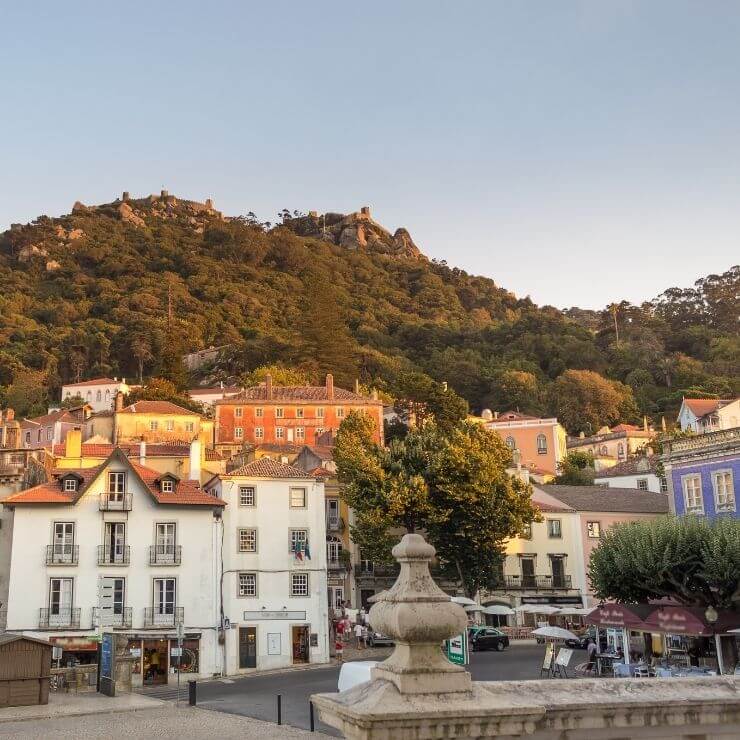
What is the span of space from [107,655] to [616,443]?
242 feet

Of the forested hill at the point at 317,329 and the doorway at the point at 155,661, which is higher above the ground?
the forested hill at the point at 317,329

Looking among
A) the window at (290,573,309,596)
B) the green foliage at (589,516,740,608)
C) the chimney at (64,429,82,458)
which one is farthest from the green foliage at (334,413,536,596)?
the chimney at (64,429,82,458)

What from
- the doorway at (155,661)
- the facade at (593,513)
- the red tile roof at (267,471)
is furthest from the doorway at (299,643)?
the facade at (593,513)

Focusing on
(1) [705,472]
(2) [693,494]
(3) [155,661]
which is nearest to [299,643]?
(3) [155,661]

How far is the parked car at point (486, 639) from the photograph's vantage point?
133 feet

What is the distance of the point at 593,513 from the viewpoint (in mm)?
56250

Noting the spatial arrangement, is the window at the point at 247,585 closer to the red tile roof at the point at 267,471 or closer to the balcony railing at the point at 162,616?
the balcony railing at the point at 162,616

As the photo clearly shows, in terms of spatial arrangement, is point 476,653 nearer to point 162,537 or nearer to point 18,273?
point 162,537

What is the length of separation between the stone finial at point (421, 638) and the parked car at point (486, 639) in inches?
1430

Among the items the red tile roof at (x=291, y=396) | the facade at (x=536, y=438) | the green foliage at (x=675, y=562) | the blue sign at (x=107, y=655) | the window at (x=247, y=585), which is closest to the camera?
the green foliage at (x=675, y=562)

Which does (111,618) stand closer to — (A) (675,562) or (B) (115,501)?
(B) (115,501)

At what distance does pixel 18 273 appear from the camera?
16625 cm

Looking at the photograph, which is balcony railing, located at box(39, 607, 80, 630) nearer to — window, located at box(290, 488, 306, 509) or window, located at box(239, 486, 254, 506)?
window, located at box(239, 486, 254, 506)

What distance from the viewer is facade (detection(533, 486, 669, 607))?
181 ft
